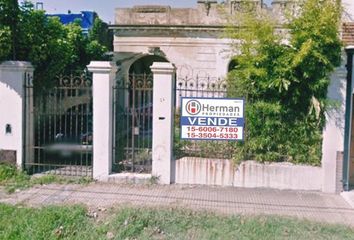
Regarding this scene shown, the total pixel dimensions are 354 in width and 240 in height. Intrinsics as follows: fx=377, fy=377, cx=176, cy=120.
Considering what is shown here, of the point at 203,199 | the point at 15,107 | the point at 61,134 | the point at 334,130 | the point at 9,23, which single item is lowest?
the point at 203,199

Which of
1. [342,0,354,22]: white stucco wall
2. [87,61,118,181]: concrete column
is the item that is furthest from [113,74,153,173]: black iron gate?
[342,0,354,22]: white stucco wall

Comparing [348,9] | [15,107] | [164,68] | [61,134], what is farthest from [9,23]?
[348,9]

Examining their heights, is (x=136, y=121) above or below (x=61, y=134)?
above

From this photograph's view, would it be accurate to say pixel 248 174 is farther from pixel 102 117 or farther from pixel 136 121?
pixel 102 117

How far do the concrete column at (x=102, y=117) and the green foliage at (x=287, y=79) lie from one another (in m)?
2.50

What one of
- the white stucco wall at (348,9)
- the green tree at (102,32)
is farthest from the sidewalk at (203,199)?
the green tree at (102,32)

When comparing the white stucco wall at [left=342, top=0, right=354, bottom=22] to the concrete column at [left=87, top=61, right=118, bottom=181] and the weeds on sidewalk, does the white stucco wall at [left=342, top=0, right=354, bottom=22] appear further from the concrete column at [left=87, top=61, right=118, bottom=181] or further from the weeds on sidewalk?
the weeds on sidewalk

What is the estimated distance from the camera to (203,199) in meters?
6.86

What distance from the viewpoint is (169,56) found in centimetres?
1764

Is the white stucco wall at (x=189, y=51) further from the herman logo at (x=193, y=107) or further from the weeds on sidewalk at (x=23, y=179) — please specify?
the weeds on sidewalk at (x=23, y=179)

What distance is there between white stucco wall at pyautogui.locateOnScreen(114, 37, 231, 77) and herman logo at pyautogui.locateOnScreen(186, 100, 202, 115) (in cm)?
966

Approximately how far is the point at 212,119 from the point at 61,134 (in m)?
3.45

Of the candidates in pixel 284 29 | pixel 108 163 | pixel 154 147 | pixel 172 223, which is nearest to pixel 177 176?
pixel 154 147

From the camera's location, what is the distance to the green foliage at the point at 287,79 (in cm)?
699
